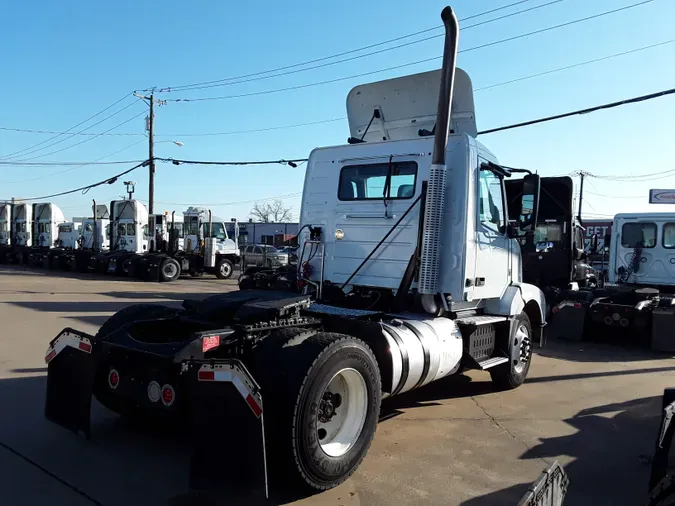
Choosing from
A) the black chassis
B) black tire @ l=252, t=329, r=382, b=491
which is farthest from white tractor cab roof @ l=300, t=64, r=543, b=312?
black tire @ l=252, t=329, r=382, b=491

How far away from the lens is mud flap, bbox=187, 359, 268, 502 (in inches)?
131

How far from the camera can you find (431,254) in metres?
5.60

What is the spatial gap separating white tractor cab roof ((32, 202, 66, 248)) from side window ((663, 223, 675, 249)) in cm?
3257

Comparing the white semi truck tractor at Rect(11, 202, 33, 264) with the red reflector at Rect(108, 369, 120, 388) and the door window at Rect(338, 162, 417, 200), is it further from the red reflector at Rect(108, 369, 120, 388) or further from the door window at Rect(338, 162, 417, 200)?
the red reflector at Rect(108, 369, 120, 388)

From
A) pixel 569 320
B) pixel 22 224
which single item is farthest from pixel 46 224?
pixel 569 320

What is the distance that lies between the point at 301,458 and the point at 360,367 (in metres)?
0.85

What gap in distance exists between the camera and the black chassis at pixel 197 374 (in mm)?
3359

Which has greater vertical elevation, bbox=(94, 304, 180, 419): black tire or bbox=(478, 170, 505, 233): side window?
bbox=(478, 170, 505, 233): side window

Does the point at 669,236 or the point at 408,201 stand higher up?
the point at 408,201

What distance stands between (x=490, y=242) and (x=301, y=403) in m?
3.47

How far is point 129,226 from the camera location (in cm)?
2780

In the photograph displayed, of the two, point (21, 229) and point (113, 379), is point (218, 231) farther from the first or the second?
point (113, 379)

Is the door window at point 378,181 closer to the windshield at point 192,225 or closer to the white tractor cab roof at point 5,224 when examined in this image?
the windshield at point 192,225

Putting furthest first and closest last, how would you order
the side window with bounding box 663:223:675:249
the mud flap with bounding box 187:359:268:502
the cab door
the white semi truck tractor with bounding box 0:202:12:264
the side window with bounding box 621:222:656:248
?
the white semi truck tractor with bounding box 0:202:12:264 → the side window with bounding box 621:222:656:248 → the side window with bounding box 663:223:675:249 → the cab door → the mud flap with bounding box 187:359:268:502
